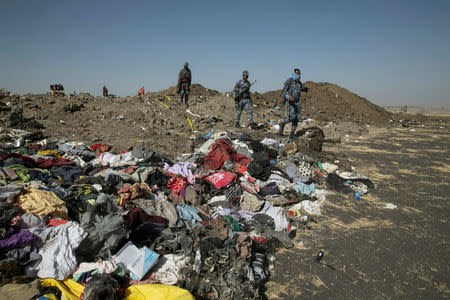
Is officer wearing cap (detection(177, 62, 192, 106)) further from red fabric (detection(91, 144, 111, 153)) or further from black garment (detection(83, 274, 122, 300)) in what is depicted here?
black garment (detection(83, 274, 122, 300))

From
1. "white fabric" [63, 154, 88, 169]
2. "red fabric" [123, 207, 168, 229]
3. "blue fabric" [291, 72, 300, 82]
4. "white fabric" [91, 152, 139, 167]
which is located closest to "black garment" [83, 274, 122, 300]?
"red fabric" [123, 207, 168, 229]

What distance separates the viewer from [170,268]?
258 cm

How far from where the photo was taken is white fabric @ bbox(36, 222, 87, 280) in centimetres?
227

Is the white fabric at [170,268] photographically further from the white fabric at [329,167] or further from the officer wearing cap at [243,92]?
the officer wearing cap at [243,92]

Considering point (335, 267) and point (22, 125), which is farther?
point (22, 125)

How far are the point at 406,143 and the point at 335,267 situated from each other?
9206mm

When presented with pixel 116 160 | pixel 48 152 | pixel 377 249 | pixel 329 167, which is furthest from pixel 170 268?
pixel 329 167

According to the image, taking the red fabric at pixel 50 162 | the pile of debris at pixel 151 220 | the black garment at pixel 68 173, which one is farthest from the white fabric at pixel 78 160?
the black garment at pixel 68 173

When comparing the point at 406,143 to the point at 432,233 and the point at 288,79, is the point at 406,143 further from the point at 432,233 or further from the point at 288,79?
the point at 432,233

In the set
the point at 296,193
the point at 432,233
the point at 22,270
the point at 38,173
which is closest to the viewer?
the point at 22,270

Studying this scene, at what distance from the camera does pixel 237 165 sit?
531 centimetres

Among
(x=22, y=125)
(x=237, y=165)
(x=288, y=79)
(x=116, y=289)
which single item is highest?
(x=288, y=79)

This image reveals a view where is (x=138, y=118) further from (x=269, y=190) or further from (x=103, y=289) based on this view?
(x=103, y=289)

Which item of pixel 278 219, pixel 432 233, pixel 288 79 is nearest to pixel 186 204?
pixel 278 219
